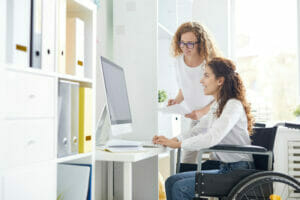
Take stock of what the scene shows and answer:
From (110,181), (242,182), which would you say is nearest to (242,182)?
(242,182)

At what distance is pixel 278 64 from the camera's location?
3428 mm

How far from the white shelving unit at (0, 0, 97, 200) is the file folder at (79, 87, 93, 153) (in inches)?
3.7

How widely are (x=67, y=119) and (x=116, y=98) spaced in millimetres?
543

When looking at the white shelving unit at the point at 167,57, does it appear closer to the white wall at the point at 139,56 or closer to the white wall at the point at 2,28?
the white wall at the point at 139,56

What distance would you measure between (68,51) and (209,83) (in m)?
0.95

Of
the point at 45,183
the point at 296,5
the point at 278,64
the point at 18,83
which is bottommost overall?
the point at 45,183

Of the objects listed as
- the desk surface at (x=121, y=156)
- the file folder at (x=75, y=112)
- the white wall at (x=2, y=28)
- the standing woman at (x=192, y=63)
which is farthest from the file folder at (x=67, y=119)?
the standing woman at (x=192, y=63)

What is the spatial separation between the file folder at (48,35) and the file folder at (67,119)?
116mm

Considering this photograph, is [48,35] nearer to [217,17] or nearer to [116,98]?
[116,98]

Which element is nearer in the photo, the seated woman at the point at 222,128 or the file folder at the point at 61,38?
the file folder at the point at 61,38

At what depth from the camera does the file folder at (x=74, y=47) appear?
143 centimetres

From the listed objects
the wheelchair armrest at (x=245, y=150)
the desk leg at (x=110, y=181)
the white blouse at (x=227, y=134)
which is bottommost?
the desk leg at (x=110, y=181)

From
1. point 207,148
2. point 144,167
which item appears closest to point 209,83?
point 207,148

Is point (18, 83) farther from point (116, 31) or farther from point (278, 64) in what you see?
point (278, 64)
